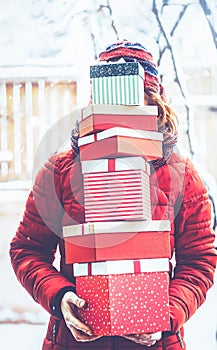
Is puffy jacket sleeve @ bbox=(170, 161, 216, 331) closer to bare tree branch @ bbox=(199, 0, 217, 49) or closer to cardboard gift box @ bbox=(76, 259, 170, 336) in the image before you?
cardboard gift box @ bbox=(76, 259, 170, 336)

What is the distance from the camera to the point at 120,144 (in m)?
1.46

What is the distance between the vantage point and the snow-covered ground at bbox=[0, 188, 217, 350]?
1.79 meters

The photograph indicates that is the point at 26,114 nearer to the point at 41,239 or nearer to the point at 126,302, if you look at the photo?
the point at 41,239

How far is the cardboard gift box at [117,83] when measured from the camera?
4.86 ft

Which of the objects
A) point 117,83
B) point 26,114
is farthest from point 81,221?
point 26,114

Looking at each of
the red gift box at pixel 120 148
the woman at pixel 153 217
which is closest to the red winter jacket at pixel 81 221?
the woman at pixel 153 217

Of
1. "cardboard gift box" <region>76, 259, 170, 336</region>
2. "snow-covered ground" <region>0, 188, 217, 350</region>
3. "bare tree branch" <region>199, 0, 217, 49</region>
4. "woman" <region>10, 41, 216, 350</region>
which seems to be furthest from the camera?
"bare tree branch" <region>199, 0, 217, 49</region>

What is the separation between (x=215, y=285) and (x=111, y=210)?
52cm

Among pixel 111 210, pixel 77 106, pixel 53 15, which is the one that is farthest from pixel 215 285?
pixel 53 15

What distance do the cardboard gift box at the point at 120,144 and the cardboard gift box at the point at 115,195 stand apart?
50 mm

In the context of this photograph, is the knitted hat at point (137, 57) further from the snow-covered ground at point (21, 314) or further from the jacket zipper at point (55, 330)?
the jacket zipper at point (55, 330)

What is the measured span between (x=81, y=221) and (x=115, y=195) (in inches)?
6.5

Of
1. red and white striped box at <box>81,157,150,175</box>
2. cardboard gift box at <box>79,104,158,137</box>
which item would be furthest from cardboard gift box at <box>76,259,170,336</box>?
cardboard gift box at <box>79,104,158,137</box>

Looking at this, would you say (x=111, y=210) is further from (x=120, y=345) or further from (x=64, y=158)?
(x=120, y=345)
